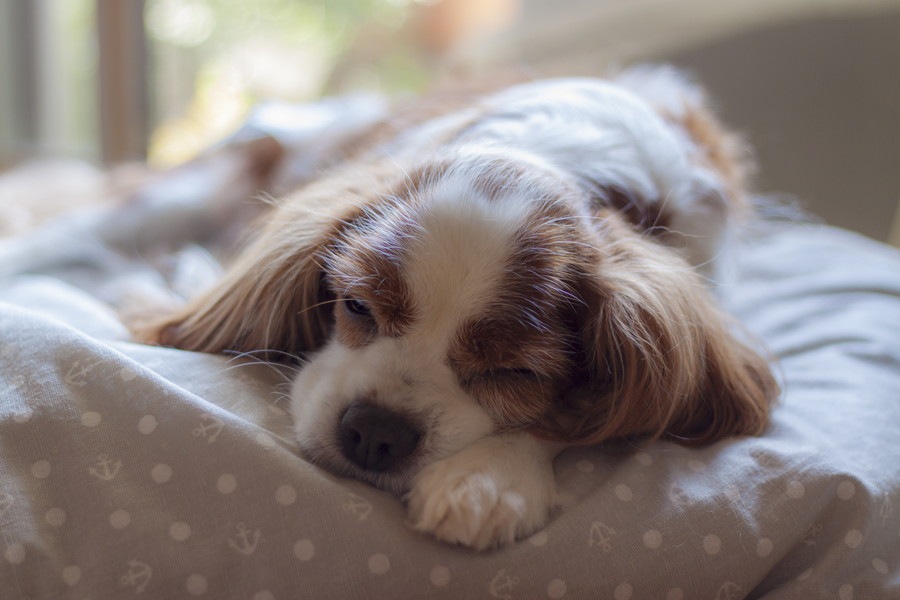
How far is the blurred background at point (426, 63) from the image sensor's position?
2.77m

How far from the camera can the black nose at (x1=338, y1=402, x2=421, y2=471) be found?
3.94ft

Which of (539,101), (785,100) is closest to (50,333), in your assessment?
(539,101)

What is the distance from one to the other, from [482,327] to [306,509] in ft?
1.26

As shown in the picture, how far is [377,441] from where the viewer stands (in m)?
1.20

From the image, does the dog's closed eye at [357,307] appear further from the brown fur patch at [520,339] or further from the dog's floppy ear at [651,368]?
the dog's floppy ear at [651,368]

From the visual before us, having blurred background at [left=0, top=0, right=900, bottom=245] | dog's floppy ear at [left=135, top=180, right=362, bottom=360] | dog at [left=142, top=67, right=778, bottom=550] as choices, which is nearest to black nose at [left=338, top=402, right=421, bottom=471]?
dog at [left=142, top=67, right=778, bottom=550]

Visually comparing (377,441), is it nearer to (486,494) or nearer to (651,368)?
(486,494)

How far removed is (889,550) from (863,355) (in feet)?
1.72

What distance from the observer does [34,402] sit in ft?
3.56

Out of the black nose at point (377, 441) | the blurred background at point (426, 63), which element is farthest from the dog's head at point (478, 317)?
the blurred background at point (426, 63)

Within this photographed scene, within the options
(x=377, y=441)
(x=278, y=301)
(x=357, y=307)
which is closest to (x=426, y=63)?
(x=278, y=301)

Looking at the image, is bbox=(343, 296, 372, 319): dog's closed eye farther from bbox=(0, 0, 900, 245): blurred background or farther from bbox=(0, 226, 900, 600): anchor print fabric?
bbox=(0, 0, 900, 245): blurred background

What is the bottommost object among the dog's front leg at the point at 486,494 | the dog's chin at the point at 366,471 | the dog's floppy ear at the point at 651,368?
the dog's chin at the point at 366,471

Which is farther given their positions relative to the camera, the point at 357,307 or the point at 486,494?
the point at 357,307
